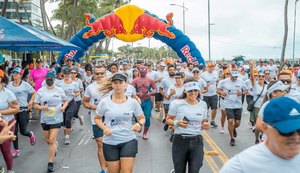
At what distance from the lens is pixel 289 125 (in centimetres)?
196

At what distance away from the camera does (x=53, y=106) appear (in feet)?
23.0

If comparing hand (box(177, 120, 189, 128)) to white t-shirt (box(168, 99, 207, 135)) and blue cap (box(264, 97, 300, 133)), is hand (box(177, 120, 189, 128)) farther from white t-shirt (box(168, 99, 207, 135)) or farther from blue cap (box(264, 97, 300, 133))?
blue cap (box(264, 97, 300, 133))

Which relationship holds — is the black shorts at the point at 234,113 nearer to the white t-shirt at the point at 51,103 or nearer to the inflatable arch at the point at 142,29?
the white t-shirt at the point at 51,103

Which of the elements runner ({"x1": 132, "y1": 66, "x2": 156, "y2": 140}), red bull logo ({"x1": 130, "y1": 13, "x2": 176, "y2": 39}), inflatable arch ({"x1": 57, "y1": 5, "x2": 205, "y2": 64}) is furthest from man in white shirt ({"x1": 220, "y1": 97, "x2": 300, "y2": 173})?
red bull logo ({"x1": 130, "y1": 13, "x2": 176, "y2": 39})

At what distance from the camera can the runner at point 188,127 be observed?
4.92 metres

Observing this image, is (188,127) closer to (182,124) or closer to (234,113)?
(182,124)

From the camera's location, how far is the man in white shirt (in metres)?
1.98

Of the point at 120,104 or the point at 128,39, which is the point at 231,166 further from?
the point at 128,39

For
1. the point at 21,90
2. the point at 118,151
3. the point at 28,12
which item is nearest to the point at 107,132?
the point at 118,151

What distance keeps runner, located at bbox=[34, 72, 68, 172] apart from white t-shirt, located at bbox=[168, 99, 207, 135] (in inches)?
107

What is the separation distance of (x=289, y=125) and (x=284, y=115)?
0.06m

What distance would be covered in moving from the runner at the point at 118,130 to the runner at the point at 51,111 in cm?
208

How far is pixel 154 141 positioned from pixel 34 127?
167 inches

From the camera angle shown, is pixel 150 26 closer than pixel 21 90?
No
